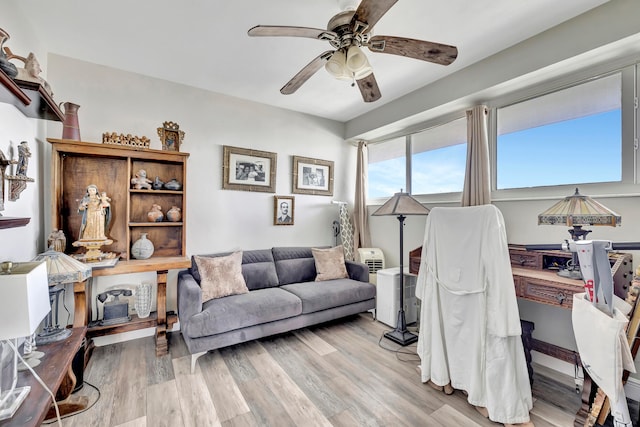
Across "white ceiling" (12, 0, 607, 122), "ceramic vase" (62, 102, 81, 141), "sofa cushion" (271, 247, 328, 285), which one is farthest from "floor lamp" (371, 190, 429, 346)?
Result: "ceramic vase" (62, 102, 81, 141)

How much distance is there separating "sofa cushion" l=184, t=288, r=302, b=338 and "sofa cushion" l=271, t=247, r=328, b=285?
53 centimetres

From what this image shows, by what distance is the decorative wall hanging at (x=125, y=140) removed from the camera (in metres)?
2.55

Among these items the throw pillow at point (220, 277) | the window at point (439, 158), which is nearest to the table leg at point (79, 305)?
the throw pillow at point (220, 277)

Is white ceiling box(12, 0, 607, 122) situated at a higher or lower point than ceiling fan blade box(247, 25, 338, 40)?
higher

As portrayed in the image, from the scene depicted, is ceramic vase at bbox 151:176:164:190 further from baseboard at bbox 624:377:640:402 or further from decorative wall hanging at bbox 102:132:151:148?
baseboard at bbox 624:377:640:402

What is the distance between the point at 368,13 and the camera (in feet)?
4.71

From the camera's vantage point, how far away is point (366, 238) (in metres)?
4.14

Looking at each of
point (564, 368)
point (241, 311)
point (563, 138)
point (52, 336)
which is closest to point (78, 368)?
point (52, 336)

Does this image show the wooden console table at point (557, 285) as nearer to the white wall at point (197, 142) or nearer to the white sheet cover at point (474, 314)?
the white sheet cover at point (474, 314)

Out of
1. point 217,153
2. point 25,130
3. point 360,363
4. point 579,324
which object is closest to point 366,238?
point 360,363

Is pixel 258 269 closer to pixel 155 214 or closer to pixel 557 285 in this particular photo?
pixel 155 214

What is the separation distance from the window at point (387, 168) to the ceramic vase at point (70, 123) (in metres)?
3.58

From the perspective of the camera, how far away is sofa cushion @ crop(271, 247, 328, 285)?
11.3 feet

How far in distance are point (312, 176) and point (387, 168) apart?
1150mm
